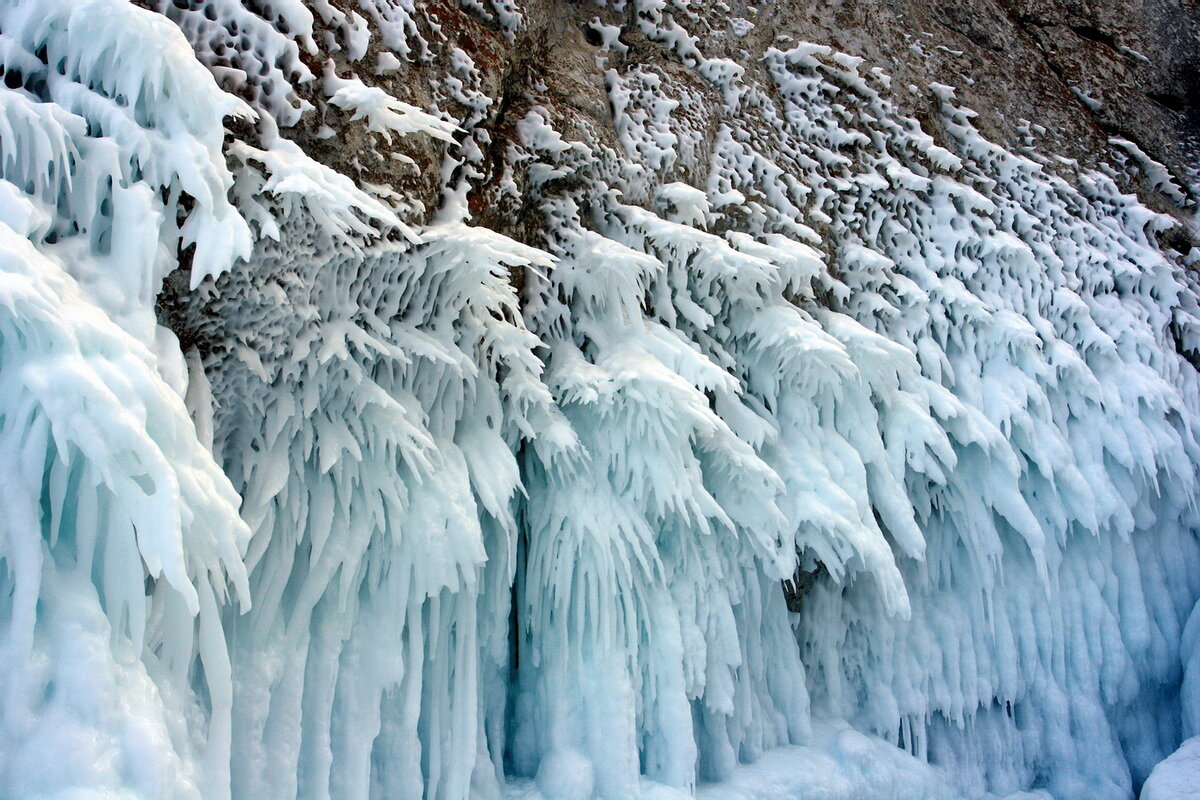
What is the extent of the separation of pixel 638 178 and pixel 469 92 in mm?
1026

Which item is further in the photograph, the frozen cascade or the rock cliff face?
the rock cliff face

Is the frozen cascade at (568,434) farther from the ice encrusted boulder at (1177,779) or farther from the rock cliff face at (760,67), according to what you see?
the ice encrusted boulder at (1177,779)

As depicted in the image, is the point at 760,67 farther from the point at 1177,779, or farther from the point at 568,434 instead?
the point at 1177,779

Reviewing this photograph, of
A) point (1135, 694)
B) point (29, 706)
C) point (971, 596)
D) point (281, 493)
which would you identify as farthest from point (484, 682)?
point (1135, 694)

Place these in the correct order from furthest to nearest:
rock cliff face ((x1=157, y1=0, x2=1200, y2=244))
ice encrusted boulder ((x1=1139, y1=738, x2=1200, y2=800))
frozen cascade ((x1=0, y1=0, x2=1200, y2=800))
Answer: ice encrusted boulder ((x1=1139, y1=738, x2=1200, y2=800)) < rock cliff face ((x1=157, y1=0, x2=1200, y2=244)) < frozen cascade ((x1=0, y1=0, x2=1200, y2=800))

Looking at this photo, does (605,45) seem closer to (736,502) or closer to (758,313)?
(758,313)

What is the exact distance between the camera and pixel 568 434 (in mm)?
3773

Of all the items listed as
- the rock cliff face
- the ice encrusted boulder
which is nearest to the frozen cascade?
the rock cliff face

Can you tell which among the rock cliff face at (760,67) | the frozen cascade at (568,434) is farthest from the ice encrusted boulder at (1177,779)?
the rock cliff face at (760,67)

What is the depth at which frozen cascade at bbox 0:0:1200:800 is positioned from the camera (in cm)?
232

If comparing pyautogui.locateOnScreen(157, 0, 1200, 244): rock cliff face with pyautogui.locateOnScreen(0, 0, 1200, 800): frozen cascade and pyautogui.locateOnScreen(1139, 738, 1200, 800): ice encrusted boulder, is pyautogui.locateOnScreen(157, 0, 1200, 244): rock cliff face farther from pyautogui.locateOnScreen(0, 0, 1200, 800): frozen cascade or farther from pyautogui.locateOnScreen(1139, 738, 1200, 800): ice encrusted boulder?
pyautogui.locateOnScreen(1139, 738, 1200, 800): ice encrusted boulder

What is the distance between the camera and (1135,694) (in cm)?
569

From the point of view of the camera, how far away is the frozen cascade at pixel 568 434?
2318 mm

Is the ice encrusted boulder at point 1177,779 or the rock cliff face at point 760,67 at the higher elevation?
the rock cliff face at point 760,67
